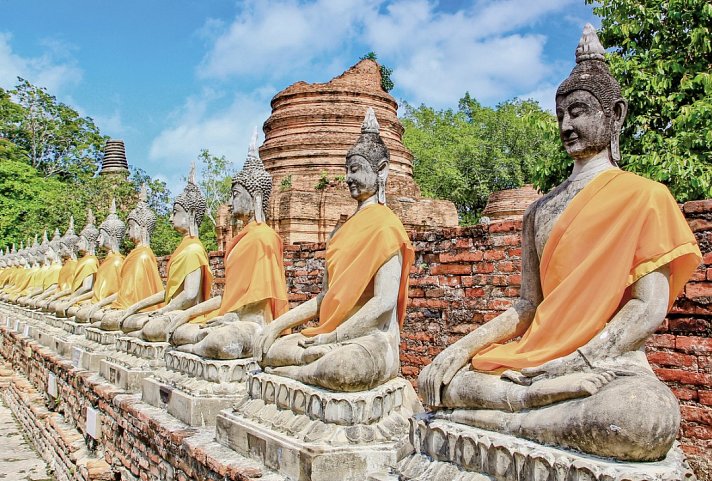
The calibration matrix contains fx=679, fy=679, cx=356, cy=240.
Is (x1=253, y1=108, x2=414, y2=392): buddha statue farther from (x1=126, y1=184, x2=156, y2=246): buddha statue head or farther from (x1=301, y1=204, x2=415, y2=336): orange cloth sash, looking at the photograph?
(x1=126, y1=184, x2=156, y2=246): buddha statue head

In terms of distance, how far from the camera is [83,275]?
36.4ft

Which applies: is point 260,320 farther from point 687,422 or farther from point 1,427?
point 1,427

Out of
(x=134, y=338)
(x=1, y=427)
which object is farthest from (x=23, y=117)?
(x=134, y=338)

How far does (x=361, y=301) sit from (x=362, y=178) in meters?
0.76

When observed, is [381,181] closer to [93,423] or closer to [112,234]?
[93,423]

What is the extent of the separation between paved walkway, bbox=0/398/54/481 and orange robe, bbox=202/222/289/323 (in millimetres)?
4415

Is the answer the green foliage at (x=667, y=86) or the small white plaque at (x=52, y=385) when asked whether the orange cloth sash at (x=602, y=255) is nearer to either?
the green foliage at (x=667, y=86)

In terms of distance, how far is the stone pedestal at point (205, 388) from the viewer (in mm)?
4945

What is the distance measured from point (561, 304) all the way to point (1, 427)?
10797 millimetres

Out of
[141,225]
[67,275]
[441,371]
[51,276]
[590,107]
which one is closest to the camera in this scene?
[590,107]

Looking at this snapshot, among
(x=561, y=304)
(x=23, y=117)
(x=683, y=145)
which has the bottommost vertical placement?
(x=561, y=304)

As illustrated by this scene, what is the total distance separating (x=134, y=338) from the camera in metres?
7.05

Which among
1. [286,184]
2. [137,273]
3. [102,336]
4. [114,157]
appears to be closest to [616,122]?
[137,273]

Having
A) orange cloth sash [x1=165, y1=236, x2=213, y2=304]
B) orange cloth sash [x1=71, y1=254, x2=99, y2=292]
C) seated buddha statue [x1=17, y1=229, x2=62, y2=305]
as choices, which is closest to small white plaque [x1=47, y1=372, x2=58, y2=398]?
orange cloth sash [x1=71, y1=254, x2=99, y2=292]
